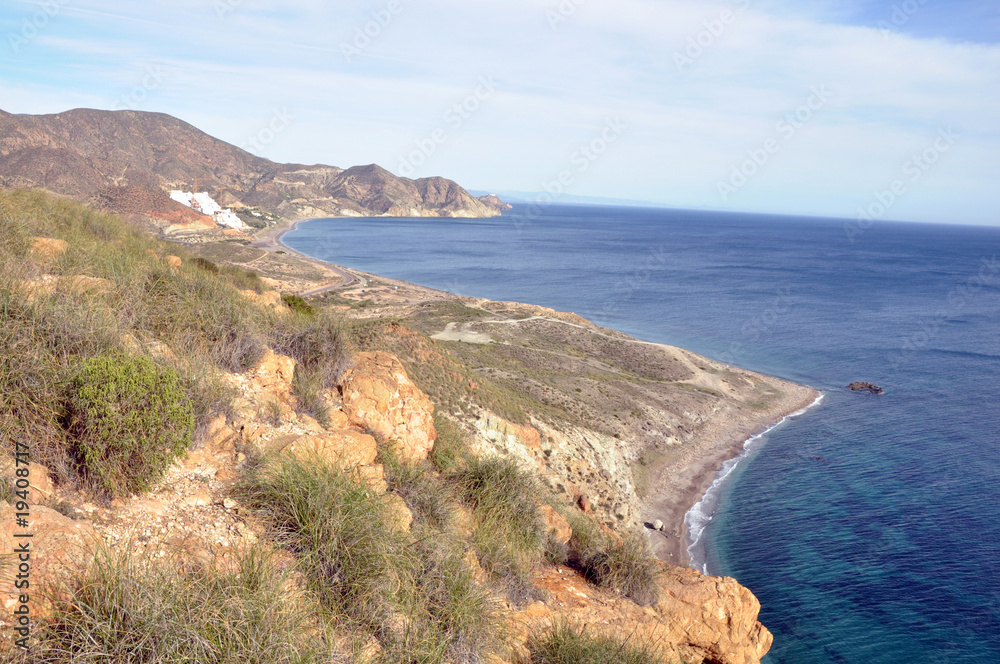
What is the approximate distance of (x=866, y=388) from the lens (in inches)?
1838

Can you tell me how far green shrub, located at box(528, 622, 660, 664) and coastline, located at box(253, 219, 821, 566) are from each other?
15630 mm

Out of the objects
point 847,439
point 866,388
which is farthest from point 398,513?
point 866,388

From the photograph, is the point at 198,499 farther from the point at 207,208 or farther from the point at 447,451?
the point at 207,208

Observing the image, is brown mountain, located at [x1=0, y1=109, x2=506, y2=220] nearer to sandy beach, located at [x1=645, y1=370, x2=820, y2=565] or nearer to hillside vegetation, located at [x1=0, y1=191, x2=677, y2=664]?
sandy beach, located at [x1=645, y1=370, x2=820, y2=565]

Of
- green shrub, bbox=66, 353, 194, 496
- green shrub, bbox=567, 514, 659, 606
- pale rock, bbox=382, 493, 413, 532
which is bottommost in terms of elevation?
green shrub, bbox=567, 514, 659, 606

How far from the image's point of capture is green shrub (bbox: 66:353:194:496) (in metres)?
6.02

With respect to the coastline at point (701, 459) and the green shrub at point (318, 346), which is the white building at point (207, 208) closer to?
the coastline at point (701, 459)

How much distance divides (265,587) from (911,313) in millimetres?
93320

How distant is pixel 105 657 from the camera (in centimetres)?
418

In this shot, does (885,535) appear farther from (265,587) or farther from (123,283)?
(123,283)

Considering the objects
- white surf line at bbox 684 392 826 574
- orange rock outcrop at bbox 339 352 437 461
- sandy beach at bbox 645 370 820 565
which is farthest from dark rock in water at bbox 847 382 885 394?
orange rock outcrop at bbox 339 352 437 461

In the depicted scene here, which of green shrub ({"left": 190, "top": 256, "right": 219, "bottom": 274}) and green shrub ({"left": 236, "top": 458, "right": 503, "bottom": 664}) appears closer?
green shrub ({"left": 236, "top": 458, "right": 503, "bottom": 664})

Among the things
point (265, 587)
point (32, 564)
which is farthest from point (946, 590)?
point (32, 564)

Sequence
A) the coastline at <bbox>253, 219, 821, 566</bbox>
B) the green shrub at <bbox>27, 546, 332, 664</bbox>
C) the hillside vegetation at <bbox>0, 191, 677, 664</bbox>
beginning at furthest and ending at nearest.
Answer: the coastline at <bbox>253, 219, 821, 566</bbox> < the hillside vegetation at <bbox>0, 191, 677, 664</bbox> < the green shrub at <bbox>27, 546, 332, 664</bbox>
